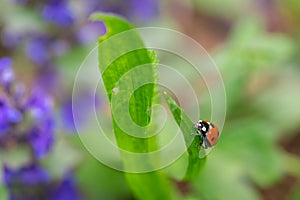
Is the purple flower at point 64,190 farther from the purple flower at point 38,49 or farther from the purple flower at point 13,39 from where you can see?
the purple flower at point 13,39

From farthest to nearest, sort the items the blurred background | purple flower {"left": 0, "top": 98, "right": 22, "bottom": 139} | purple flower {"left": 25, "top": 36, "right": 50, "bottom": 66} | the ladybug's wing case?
1. purple flower {"left": 25, "top": 36, "right": 50, "bottom": 66}
2. the blurred background
3. purple flower {"left": 0, "top": 98, "right": 22, "bottom": 139}
4. the ladybug's wing case

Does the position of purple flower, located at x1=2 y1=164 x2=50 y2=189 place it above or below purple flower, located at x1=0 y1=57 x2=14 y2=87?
below

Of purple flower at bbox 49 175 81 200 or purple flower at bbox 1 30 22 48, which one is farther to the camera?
purple flower at bbox 1 30 22 48

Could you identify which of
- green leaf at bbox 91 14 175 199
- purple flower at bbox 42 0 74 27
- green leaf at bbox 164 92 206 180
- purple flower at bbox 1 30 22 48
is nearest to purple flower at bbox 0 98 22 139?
green leaf at bbox 91 14 175 199

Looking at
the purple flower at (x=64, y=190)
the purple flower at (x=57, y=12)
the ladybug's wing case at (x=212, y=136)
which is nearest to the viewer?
the ladybug's wing case at (x=212, y=136)

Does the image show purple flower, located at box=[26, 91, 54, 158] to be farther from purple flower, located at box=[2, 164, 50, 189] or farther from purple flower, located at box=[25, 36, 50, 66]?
purple flower, located at box=[25, 36, 50, 66]

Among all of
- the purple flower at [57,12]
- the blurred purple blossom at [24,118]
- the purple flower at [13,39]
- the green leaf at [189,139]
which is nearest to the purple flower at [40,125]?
the blurred purple blossom at [24,118]

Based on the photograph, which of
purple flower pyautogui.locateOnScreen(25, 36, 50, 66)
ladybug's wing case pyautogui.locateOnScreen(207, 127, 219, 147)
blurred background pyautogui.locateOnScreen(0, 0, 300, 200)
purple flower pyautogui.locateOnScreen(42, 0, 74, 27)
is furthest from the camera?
purple flower pyautogui.locateOnScreen(25, 36, 50, 66)
